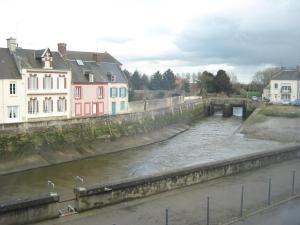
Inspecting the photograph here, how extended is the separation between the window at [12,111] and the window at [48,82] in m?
3.81

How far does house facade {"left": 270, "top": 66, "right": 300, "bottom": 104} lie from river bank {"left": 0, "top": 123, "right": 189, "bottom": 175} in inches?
1488

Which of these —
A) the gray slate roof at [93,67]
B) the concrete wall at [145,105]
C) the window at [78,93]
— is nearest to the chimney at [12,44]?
the gray slate roof at [93,67]

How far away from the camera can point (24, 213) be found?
12859mm

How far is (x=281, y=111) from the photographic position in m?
56.7

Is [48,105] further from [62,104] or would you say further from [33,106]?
[62,104]

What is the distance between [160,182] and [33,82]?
24932 mm

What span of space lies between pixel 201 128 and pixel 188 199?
41.6 m

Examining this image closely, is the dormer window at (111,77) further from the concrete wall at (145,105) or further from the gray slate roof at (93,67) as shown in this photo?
the concrete wall at (145,105)

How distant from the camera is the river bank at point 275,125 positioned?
151 ft

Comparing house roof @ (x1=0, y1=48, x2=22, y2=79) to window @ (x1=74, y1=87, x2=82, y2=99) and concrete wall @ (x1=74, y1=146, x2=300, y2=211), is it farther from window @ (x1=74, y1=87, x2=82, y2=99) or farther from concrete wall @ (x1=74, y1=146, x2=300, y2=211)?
concrete wall @ (x1=74, y1=146, x2=300, y2=211)

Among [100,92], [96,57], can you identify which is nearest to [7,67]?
[100,92]

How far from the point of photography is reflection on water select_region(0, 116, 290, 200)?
24.5 metres

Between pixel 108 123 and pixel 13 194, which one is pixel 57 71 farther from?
pixel 13 194

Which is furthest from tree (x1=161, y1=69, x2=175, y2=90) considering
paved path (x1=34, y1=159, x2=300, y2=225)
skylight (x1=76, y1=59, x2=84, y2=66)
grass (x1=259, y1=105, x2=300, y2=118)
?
paved path (x1=34, y1=159, x2=300, y2=225)
